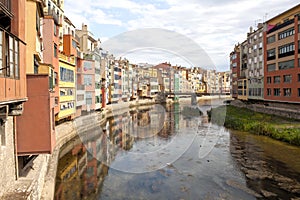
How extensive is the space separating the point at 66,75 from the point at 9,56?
2169 cm

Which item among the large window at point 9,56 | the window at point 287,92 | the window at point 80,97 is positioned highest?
the large window at point 9,56

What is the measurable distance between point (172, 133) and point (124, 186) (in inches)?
805

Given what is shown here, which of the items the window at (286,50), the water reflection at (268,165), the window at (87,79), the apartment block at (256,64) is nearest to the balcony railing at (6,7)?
the water reflection at (268,165)

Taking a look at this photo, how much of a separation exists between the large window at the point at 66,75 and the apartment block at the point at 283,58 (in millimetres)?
30543

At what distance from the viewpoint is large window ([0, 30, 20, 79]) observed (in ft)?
23.2

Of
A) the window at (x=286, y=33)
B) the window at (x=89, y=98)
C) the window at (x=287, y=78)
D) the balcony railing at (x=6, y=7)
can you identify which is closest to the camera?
the balcony railing at (x=6, y=7)

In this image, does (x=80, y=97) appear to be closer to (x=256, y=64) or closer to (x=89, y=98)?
(x=89, y=98)

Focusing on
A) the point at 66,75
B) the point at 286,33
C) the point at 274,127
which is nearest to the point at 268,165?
the point at 274,127

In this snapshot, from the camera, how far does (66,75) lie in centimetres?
2855

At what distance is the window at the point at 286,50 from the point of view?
36.7m

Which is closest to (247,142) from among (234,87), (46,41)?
(46,41)

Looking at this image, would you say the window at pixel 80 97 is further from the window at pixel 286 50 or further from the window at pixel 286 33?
the window at pixel 286 33

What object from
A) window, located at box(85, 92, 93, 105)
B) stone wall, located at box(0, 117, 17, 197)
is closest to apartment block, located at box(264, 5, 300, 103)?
window, located at box(85, 92, 93, 105)

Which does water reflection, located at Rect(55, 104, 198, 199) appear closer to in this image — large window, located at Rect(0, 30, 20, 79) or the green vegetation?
large window, located at Rect(0, 30, 20, 79)
